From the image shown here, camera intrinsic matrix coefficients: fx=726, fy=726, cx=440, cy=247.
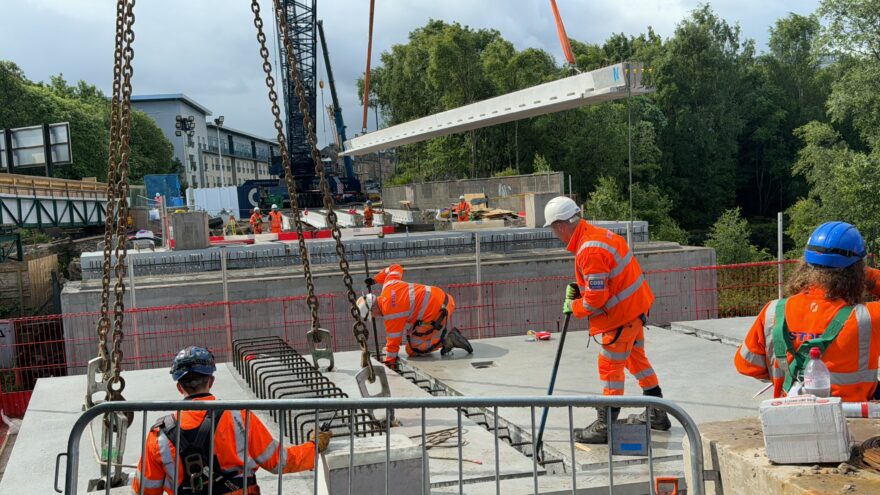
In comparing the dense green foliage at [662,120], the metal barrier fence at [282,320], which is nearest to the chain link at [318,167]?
the metal barrier fence at [282,320]

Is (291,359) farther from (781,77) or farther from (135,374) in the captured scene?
(781,77)

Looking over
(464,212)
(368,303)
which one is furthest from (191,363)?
(464,212)

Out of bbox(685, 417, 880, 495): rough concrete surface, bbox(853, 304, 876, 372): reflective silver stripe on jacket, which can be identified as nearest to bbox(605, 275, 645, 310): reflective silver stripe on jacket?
bbox(685, 417, 880, 495): rough concrete surface

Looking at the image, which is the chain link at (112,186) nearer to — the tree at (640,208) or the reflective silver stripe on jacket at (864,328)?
the reflective silver stripe on jacket at (864,328)

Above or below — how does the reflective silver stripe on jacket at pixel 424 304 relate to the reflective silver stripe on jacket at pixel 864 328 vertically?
below

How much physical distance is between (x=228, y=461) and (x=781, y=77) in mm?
58483

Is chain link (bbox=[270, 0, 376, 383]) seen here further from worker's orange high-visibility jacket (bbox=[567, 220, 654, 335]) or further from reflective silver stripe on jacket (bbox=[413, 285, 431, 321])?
reflective silver stripe on jacket (bbox=[413, 285, 431, 321])

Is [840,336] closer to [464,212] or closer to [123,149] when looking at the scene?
[123,149]

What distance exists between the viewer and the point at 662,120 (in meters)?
48.8

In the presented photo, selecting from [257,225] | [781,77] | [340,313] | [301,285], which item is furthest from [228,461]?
[781,77]

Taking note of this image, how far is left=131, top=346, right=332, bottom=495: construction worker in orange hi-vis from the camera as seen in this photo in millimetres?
3307

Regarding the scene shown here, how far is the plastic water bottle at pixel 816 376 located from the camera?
301cm

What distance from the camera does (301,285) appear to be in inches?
561

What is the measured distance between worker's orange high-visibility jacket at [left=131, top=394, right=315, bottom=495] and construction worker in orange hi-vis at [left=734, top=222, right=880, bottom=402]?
88.3 inches
